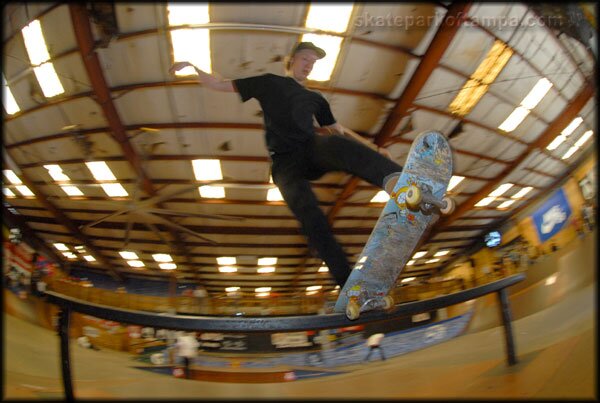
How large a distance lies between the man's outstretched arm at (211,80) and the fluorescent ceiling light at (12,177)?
19.8 inches

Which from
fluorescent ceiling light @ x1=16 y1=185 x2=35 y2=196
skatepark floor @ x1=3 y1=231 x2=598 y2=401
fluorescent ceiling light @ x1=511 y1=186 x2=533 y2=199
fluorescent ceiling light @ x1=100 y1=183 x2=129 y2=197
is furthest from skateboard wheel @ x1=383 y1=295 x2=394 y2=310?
fluorescent ceiling light @ x1=16 y1=185 x2=35 y2=196

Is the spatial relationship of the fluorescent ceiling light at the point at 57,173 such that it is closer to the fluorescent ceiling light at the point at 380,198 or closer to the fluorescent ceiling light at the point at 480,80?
the fluorescent ceiling light at the point at 380,198

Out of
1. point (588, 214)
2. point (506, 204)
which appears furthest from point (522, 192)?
point (588, 214)

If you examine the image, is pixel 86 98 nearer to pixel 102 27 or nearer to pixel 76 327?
pixel 102 27

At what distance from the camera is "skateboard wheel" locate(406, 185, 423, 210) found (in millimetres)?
798

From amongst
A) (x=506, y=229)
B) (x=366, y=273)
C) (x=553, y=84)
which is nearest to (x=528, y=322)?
(x=506, y=229)

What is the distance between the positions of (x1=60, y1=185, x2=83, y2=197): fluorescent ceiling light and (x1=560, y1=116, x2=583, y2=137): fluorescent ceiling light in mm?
1427

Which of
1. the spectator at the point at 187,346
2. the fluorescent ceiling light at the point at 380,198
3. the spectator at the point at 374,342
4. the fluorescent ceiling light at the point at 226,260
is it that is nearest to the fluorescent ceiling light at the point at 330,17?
the fluorescent ceiling light at the point at 380,198

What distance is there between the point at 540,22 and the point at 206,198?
1035 millimetres

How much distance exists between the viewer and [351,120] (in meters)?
0.99

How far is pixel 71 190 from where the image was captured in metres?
0.80

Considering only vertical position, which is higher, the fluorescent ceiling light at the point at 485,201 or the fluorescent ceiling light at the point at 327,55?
the fluorescent ceiling light at the point at 327,55

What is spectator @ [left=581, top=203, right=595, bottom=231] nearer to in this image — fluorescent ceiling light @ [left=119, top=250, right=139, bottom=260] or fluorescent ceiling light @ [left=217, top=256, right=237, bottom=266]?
fluorescent ceiling light @ [left=217, top=256, right=237, bottom=266]

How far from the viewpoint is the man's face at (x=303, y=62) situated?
0.76 metres
